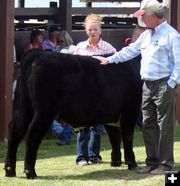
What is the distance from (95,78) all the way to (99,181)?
1.23 meters

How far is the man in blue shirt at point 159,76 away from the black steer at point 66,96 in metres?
0.35

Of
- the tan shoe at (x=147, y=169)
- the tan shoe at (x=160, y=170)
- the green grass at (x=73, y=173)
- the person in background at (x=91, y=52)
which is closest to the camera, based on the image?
the green grass at (x=73, y=173)

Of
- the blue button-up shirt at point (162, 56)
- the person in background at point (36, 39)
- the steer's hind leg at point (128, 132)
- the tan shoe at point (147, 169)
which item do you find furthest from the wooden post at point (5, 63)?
the blue button-up shirt at point (162, 56)

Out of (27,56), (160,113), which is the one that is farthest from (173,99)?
(27,56)

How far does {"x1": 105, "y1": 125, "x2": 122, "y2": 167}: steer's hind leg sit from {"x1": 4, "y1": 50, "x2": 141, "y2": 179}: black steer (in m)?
0.43

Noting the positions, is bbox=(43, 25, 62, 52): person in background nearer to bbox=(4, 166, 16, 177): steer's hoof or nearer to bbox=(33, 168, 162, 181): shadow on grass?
bbox=(33, 168, 162, 181): shadow on grass

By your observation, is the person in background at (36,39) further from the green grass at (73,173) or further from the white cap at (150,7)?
the white cap at (150,7)

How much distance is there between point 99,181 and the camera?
684 centimetres

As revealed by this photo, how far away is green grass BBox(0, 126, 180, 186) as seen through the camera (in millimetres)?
6727

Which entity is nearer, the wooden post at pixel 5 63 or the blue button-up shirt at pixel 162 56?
the blue button-up shirt at pixel 162 56

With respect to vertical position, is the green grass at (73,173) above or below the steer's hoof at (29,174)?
below

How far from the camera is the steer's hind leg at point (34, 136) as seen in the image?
6.84 meters

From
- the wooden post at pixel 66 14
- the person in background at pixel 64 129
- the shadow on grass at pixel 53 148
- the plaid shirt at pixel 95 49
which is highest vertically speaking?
the wooden post at pixel 66 14

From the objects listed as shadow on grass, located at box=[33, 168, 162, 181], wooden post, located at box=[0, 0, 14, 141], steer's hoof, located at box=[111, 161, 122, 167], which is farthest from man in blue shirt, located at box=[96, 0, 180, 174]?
wooden post, located at box=[0, 0, 14, 141]
